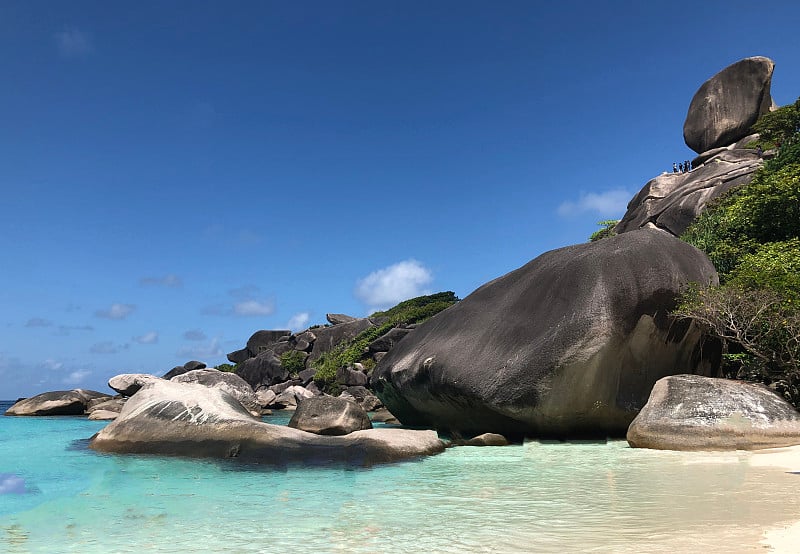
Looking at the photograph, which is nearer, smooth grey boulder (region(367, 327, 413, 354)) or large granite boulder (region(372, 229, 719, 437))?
large granite boulder (region(372, 229, 719, 437))

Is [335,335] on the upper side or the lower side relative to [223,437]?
upper

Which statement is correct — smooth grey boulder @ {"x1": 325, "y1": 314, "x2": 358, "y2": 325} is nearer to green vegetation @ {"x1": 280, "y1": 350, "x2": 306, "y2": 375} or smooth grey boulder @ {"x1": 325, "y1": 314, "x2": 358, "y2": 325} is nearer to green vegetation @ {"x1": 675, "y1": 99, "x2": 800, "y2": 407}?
green vegetation @ {"x1": 280, "y1": 350, "x2": 306, "y2": 375}

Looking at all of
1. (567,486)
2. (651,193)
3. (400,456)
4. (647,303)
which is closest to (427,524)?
(567,486)

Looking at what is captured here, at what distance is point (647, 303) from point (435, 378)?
190 inches

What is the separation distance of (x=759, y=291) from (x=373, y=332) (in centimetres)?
2663

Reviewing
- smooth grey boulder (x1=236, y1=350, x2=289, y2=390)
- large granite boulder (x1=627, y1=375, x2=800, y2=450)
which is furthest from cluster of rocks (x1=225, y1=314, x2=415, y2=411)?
large granite boulder (x1=627, y1=375, x2=800, y2=450)

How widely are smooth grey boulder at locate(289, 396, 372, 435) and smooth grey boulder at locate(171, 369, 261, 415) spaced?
9.75m

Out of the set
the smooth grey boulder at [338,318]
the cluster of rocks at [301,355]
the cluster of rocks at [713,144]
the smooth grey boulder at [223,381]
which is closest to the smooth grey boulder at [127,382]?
the smooth grey boulder at [223,381]

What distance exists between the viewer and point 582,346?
1087cm

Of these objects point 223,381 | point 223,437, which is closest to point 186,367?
point 223,381

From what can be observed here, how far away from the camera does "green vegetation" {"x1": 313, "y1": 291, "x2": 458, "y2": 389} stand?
33.8m

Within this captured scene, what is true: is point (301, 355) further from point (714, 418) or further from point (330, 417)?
point (714, 418)

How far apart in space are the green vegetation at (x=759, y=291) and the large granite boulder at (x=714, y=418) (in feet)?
4.11

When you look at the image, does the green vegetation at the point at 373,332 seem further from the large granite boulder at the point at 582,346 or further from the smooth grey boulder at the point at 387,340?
the large granite boulder at the point at 582,346
